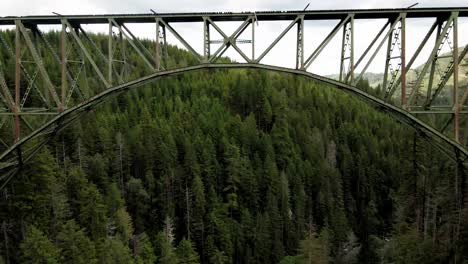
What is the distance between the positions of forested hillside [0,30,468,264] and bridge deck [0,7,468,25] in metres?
9.73

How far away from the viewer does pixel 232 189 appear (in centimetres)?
7112

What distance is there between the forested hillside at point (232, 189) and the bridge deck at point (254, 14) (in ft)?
31.9

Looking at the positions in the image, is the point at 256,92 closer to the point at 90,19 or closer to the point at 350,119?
the point at 350,119

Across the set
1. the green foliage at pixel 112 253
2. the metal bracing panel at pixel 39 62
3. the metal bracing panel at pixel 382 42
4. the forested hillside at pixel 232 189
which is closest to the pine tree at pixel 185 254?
the forested hillside at pixel 232 189

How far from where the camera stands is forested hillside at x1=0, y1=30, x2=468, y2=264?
120 feet

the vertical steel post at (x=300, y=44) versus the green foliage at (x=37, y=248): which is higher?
the vertical steel post at (x=300, y=44)

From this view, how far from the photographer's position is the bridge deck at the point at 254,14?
1781cm

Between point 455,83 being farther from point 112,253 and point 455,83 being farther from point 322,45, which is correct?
point 112,253

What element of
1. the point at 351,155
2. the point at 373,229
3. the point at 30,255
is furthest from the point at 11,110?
the point at 351,155

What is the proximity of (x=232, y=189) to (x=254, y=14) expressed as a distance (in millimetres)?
54329

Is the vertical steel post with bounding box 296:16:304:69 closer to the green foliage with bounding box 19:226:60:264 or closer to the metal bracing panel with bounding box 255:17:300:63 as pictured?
the metal bracing panel with bounding box 255:17:300:63

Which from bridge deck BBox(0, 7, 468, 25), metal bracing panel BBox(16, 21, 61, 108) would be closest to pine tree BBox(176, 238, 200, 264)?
metal bracing panel BBox(16, 21, 61, 108)

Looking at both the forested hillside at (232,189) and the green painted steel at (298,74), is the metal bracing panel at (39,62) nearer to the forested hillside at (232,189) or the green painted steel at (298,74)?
the green painted steel at (298,74)

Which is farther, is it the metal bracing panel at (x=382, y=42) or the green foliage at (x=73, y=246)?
the green foliage at (x=73, y=246)
